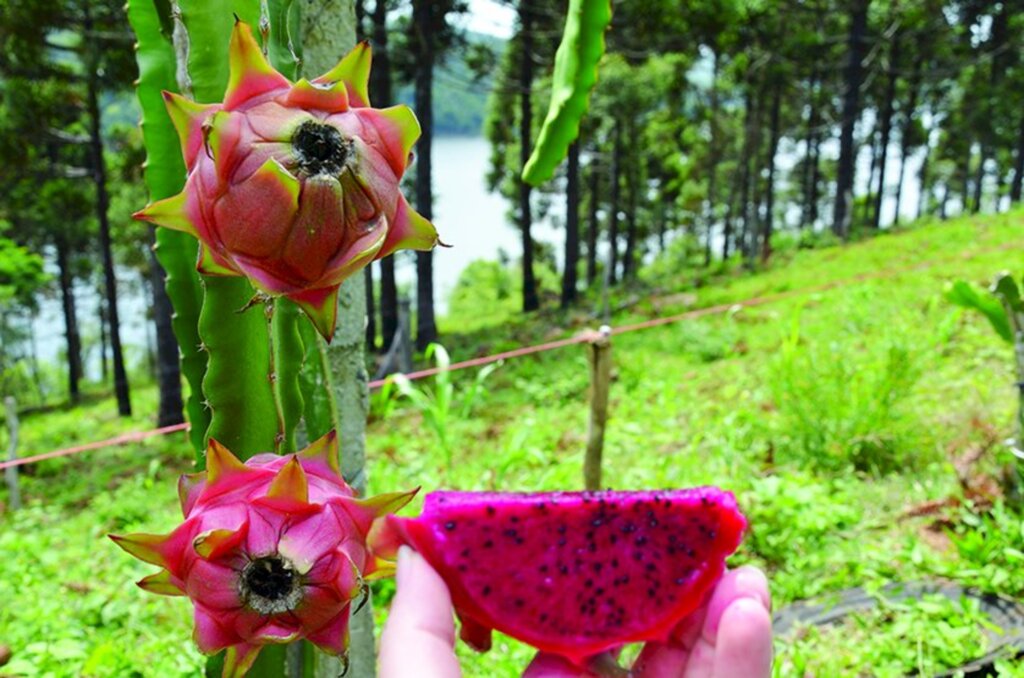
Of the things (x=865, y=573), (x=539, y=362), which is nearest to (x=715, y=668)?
(x=865, y=573)

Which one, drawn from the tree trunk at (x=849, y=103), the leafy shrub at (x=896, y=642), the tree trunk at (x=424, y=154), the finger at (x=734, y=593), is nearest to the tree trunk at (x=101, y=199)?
the tree trunk at (x=424, y=154)

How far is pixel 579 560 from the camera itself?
105cm

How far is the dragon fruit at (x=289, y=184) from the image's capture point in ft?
1.95

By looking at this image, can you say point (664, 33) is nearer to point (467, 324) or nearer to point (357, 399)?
point (467, 324)

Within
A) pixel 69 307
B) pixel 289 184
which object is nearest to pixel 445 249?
pixel 289 184

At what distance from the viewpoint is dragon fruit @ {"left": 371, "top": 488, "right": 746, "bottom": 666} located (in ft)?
2.91

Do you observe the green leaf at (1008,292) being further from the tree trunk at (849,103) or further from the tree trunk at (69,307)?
the tree trunk at (69,307)

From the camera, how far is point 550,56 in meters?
13.8

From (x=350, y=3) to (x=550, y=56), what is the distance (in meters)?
13.3

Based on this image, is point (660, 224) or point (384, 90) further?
point (660, 224)

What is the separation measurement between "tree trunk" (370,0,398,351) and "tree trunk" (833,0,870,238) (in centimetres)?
941

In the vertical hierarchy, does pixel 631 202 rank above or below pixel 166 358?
above

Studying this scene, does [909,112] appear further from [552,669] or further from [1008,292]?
[552,669]

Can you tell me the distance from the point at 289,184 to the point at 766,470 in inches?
131
